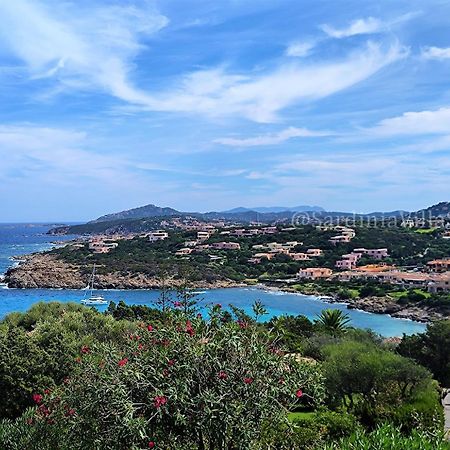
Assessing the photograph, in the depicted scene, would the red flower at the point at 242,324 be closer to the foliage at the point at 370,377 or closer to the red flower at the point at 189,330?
the red flower at the point at 189,330

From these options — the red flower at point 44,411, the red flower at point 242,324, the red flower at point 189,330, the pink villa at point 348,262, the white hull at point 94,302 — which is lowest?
the white hull at point 94,302

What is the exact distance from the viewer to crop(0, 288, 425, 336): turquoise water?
3712cm

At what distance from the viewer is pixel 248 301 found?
44.0 meters

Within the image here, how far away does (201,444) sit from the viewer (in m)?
5.59

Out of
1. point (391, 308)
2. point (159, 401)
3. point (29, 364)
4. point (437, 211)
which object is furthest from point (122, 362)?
point (437, 211)

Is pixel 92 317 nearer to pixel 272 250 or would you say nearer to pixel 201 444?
pixel 201 444

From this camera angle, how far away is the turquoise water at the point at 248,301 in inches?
1462

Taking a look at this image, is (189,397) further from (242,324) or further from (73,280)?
(73,280)

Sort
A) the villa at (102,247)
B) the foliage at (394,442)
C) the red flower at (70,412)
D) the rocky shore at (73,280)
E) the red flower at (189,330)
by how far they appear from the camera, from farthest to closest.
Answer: the villa at (102,247) → the rocky shore at (73,280) → the red flower at (189,330) → the red flower at (70,412) → the foliage at (394,442)

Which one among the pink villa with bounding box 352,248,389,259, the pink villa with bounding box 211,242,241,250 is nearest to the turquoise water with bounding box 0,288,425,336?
the pink villa with bounding box 352,248,389,259

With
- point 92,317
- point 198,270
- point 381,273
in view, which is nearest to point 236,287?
point 198,270

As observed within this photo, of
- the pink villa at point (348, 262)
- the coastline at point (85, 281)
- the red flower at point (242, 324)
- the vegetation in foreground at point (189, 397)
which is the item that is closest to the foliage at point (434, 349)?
the vegetation in foreground at point (189, 397)

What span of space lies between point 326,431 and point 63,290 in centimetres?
4760

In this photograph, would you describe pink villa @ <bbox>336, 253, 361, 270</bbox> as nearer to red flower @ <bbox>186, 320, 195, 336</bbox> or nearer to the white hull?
the white hull
